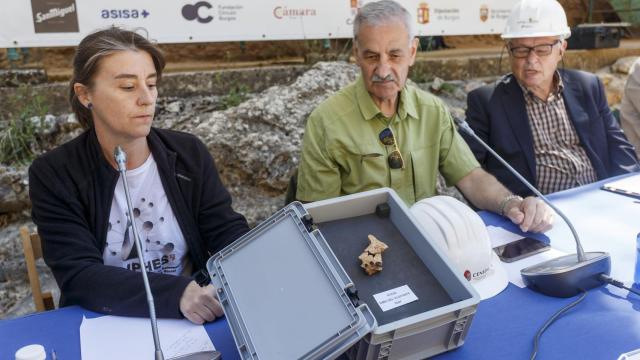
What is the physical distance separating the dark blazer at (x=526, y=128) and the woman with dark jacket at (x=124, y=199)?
1.35 metres

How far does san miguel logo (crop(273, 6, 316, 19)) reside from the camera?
394 centimetres

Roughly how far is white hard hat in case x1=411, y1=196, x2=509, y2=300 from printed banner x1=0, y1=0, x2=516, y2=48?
2350 mm

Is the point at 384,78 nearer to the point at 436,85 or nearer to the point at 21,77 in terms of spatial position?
the point at 436,85

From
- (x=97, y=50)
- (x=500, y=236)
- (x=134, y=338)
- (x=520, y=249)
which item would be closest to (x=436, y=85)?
(x=500, y=236)

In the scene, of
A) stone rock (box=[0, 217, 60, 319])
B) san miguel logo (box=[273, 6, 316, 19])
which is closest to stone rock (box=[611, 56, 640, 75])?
san miguel logo (box=[273, 6, 316, 19])

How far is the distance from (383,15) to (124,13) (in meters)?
2.30

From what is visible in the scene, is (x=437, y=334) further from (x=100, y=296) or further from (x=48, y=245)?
(x=48, y=245)

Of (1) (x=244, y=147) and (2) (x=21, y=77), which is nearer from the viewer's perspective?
(1) (x=244, y=147)

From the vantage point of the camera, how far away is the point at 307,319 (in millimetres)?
955

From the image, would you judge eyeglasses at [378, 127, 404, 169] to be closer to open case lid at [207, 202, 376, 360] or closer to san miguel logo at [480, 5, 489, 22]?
open case lid at [207, 202, 376, 360]

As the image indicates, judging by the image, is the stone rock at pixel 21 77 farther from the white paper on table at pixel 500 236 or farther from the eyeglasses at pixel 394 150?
the white paper on table at pixel 500 236

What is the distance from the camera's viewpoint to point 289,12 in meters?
3.98

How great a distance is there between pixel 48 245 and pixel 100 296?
28 cm

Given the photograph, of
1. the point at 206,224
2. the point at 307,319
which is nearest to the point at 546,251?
the point at 307,319
